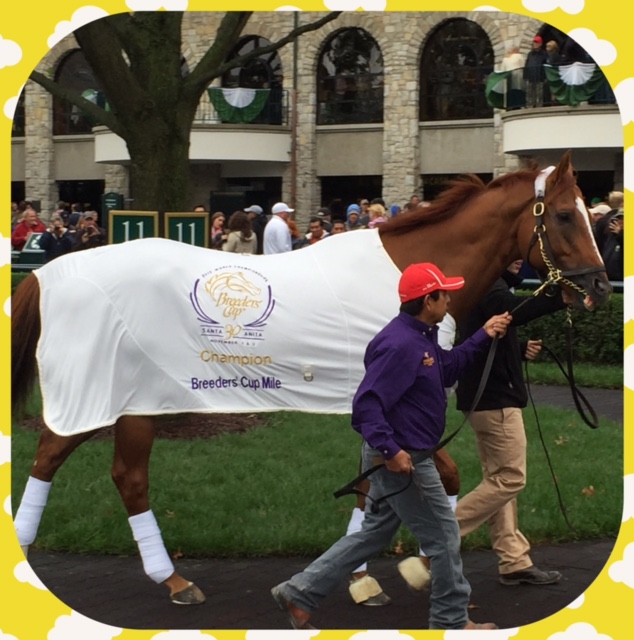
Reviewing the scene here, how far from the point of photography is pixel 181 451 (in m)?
7.62

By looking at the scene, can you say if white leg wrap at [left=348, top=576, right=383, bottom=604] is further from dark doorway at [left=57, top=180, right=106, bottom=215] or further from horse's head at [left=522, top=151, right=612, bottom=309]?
dark doorway at [left=57, top=180, right=106, bottom=215]

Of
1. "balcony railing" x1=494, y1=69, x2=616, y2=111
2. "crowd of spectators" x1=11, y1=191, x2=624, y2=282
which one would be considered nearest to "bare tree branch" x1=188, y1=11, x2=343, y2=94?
"crowd of spectators" x1=11, y1=191, x2=624, y2=282

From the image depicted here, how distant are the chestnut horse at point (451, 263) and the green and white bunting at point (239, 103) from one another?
14.5 m

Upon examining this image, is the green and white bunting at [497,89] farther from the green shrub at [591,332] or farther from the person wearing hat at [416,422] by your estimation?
the person wearing hat at [416,422]

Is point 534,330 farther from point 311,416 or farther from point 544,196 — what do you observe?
point 544,196

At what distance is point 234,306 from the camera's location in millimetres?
5121

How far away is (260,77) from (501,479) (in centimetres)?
1654

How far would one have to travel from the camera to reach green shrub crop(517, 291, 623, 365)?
38.0ft

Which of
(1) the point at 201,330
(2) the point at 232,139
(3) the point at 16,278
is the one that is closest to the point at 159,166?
(1) the point at 201,330

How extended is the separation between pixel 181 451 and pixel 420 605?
3080mm

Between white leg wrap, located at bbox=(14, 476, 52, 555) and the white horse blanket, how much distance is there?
34 cm

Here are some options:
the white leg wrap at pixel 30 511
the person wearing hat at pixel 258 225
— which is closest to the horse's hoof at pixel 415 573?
the white leg wrap at pixel 30 511

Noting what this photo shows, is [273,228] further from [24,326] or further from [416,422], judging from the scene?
[416,422]

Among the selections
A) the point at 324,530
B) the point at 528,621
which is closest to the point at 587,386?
the point at 324,530
